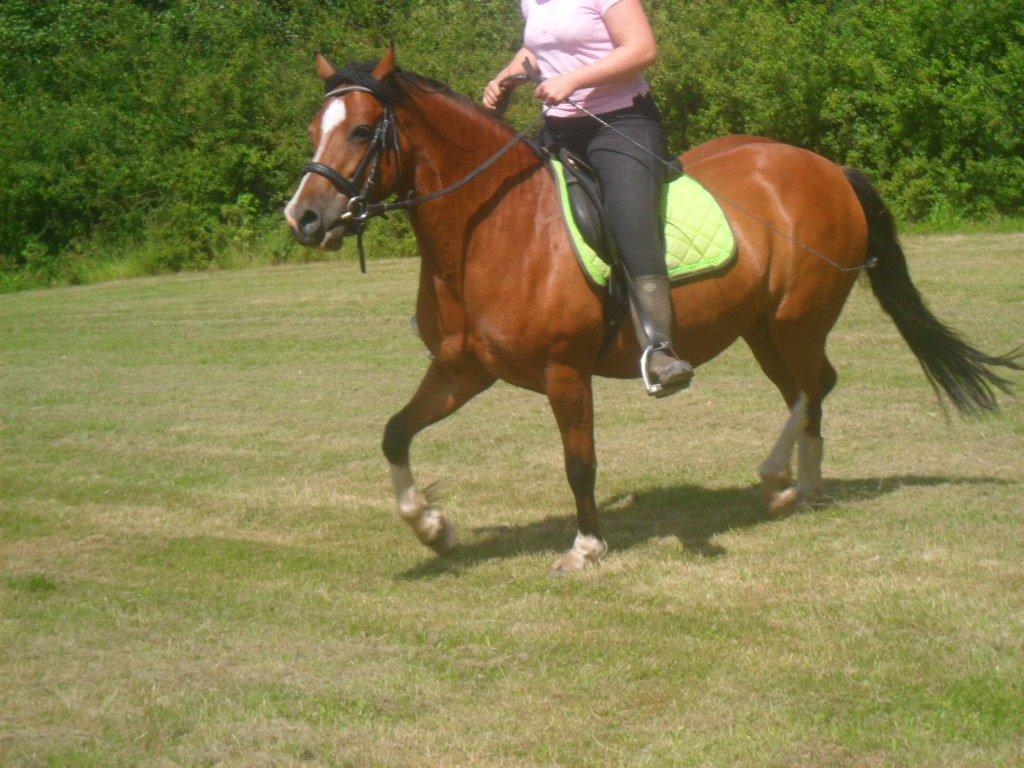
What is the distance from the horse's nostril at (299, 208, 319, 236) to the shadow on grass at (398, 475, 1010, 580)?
6.25 feet

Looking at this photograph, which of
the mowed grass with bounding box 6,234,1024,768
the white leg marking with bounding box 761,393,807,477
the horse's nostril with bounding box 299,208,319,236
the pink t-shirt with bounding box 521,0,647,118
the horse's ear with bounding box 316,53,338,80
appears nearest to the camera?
the mowed grass with bounding box 6,234,1024,768

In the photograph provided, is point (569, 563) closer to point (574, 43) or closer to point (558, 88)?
point (558, 88)

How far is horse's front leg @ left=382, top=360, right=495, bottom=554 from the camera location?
7062 mm

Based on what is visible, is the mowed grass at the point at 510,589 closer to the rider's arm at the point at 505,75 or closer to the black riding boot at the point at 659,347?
the black riding boot at the point at 659,347

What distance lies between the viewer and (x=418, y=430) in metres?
7.10

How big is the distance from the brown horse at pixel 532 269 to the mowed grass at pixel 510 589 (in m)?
0.59

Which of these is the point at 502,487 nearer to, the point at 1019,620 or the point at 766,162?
the point at 766,162

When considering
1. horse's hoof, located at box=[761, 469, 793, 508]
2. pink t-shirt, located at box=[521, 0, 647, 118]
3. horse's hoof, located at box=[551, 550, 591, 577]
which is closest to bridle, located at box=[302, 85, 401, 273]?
pink t-shirt, located at box=[521, 0, 647, 118]

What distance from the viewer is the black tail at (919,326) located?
8.09m

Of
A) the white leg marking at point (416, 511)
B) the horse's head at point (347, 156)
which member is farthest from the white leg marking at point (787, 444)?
the horse's head at point (347, 156)

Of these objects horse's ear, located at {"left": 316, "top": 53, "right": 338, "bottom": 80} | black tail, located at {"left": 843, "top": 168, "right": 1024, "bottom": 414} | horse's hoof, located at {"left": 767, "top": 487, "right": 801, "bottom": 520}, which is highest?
horse's ear, located at {"left": 316, "top": 53, "right": 338, "bottom": 80}

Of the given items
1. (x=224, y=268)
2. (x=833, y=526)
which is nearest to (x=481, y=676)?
(x=833, y=526)

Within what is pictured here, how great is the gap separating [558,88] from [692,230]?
43.5 inches

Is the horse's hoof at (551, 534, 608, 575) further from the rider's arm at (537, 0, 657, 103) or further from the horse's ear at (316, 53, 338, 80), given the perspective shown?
the horse's ear at (316, 53, 338, 80)
